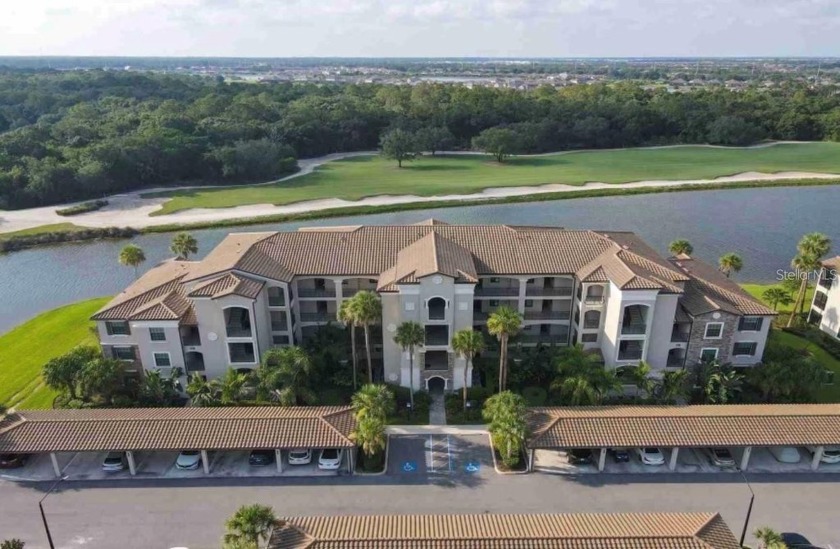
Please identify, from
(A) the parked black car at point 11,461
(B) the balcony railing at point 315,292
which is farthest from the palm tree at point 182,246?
(A) the parked black car at point 11,461

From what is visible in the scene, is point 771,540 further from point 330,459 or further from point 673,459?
point 330,459

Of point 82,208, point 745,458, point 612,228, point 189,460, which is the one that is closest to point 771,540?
point 745,458

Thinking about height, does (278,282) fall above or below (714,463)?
above

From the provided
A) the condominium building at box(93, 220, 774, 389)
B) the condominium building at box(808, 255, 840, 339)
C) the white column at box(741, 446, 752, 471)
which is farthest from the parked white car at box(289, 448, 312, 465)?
the condominium building at box(808, 255, 840, 339)

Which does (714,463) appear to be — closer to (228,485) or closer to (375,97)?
(228,485)

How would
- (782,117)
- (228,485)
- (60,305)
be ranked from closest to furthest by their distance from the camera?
(228,485), (60,305), (782,117)

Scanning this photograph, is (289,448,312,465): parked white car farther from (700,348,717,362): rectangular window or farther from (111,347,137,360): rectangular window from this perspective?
(700,348,717,362): rectangular window

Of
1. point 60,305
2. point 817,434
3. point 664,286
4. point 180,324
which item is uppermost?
point 664,286

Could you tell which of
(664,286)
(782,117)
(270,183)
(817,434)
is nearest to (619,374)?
(664,286)
